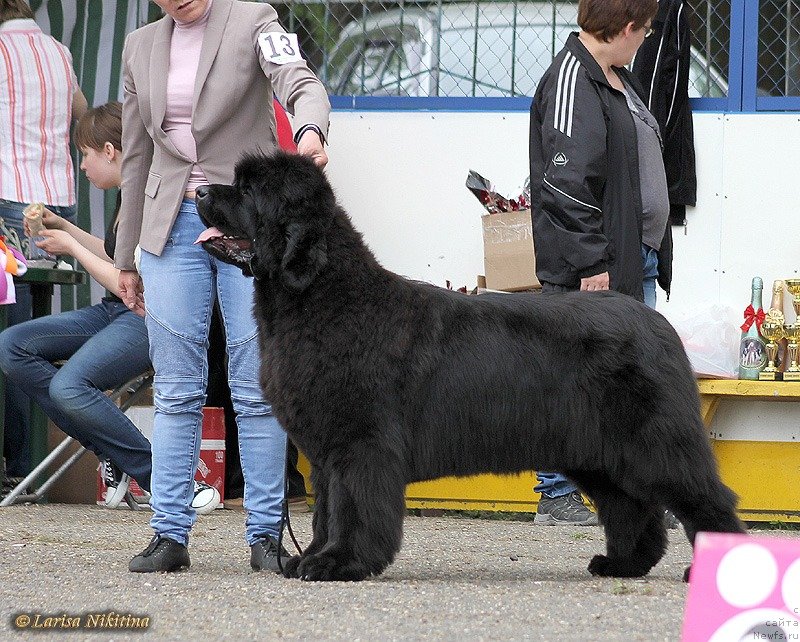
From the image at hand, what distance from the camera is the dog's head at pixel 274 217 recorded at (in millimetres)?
3920

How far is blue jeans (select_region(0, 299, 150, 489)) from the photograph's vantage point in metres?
6.04

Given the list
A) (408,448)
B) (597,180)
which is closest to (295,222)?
(408,448)

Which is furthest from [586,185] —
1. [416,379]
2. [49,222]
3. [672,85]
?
[49,222]

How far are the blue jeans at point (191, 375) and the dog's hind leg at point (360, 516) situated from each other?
0.49 meters

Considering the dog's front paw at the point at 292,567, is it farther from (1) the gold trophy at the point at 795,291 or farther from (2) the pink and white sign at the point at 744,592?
(1) the gold trophy at the point at 795,291

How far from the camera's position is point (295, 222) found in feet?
12.9

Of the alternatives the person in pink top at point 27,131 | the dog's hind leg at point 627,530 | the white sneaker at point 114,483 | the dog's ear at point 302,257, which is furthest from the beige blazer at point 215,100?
the person in pink top at point 27,131

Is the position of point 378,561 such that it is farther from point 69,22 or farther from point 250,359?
point 69,22

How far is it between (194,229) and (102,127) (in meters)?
2.15

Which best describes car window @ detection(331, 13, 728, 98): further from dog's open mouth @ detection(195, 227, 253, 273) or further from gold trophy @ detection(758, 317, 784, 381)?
dog's open mouth @ detection(195, 227, 253, 273)

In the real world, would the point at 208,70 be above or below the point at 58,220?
above

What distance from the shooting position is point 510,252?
641cm

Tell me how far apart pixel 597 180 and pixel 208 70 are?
158 cm

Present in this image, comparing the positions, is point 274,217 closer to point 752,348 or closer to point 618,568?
point 618,568
